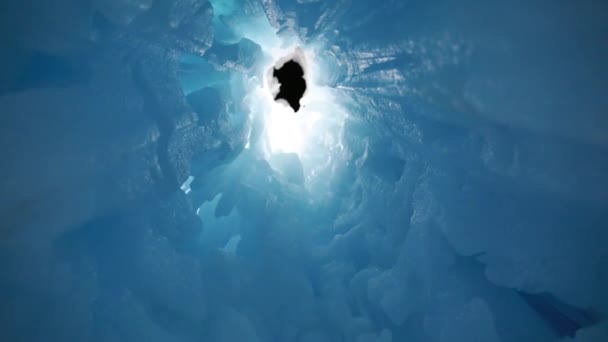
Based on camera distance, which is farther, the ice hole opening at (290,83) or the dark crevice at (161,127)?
the ice hole opening at (290,83)

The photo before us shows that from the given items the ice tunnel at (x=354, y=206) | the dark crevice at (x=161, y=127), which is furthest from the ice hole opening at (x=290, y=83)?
the dark crevice at (x=161, y=127)

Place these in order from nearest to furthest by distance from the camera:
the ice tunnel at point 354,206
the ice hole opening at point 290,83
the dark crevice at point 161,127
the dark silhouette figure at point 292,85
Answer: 1. the ice tunnel at point 354,206
2. the dark crevice at point 161,127
3. the ice hole opening at point 290,83
4. the dark silhouette figure at point 292,85

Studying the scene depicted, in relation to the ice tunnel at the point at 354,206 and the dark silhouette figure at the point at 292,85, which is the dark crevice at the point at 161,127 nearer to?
the ice tunnel at the point at 354,206

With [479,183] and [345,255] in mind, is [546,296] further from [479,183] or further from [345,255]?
[345,255]

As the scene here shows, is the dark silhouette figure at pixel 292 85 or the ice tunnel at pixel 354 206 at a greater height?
the dark silhouette figure at pixel 292 85

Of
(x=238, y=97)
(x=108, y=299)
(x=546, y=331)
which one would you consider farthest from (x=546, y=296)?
(x=238, y=97)

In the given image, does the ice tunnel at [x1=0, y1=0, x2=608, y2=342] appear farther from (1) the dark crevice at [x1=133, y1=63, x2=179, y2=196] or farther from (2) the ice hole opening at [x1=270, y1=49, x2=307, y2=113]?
(2) the ice hole opening at [x1=270, y1=49, x2=307, y2=113]

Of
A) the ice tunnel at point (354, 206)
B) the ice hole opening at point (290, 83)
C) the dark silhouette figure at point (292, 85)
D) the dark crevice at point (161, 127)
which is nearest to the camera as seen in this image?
the ice tunnel at point (354, 206)
